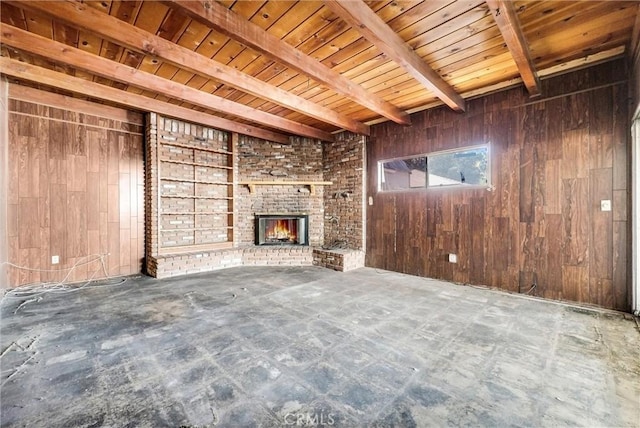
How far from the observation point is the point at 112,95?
3791mm

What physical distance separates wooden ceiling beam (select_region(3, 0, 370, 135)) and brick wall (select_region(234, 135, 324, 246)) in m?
2.15

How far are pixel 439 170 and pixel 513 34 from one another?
7.53 ft

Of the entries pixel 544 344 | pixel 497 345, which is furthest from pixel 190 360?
pixel 544 344

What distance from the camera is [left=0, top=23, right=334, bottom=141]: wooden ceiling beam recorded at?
8.20 feet

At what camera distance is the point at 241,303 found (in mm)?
3213

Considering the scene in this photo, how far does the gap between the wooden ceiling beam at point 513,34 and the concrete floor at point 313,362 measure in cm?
265

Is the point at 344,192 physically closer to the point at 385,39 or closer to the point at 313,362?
the point at 385,39

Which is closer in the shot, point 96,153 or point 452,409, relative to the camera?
point 452,409

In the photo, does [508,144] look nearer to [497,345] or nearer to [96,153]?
[497,345]

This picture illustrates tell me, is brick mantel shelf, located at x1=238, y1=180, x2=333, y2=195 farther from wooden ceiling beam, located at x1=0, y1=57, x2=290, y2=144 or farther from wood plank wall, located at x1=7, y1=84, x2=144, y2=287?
wood plank wall, located at x1=7, y1=84, x2=144, y2=287

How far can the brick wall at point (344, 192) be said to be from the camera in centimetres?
545

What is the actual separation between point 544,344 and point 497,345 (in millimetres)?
411

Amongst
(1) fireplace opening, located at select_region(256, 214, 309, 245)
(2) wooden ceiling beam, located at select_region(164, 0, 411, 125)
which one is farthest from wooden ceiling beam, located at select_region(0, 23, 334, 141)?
(1) fireplace opening, located at select_region(256, 214, 309, 245)

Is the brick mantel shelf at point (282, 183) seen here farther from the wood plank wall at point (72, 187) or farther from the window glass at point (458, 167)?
the window glass at point (458, 167)
